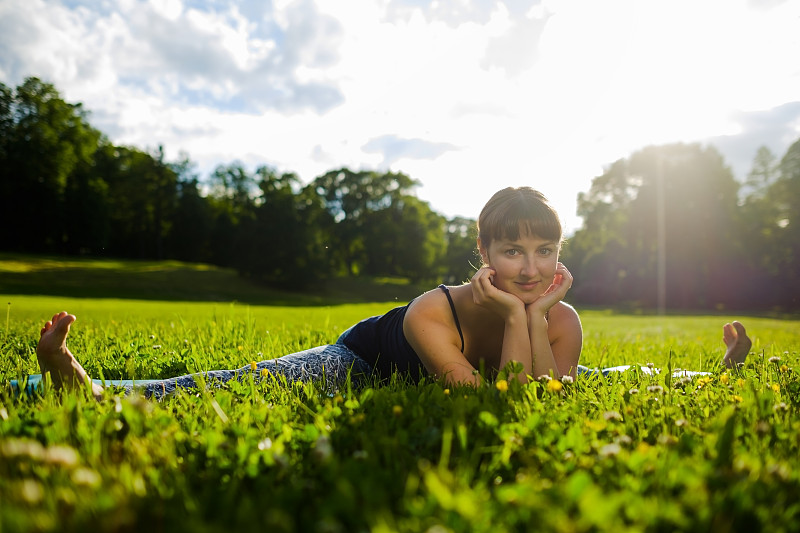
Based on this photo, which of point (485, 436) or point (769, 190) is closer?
point (485, 436)

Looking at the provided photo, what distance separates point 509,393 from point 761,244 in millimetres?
46243

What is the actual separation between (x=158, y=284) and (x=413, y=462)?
39.6m

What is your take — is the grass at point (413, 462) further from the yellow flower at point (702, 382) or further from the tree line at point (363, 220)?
the tree line at point (363, 220)

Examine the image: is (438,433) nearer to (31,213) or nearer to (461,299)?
(461,299)

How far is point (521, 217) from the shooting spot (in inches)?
129

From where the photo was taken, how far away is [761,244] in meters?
38.7

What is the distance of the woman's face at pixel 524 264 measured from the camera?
3.34 meters

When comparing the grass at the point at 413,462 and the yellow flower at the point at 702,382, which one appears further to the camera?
the yellow flower at the point at 702,382

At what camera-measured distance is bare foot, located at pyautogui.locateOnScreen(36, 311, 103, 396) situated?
2.91 m

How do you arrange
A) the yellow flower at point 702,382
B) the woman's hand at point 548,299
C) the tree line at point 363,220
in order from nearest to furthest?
the yellow flower at point 702,382 → the woman's hand at point 548,299 → the tree line at point 363,220

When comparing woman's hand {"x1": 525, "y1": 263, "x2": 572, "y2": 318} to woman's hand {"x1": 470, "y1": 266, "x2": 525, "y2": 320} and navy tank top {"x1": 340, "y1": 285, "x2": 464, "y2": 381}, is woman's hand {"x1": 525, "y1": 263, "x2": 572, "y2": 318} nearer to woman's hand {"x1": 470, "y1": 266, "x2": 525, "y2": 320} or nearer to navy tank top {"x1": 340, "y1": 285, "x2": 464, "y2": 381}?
woman's hand {"x1": 470, "y1": 266, "x2": 525, "y2": 320}

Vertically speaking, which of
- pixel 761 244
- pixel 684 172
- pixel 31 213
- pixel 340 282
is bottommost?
pixel 340 282

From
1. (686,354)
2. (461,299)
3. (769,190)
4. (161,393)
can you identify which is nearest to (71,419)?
(161,393)

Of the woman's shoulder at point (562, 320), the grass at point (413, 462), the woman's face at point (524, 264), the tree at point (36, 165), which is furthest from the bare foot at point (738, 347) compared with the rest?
the tree at point (36, 165)
